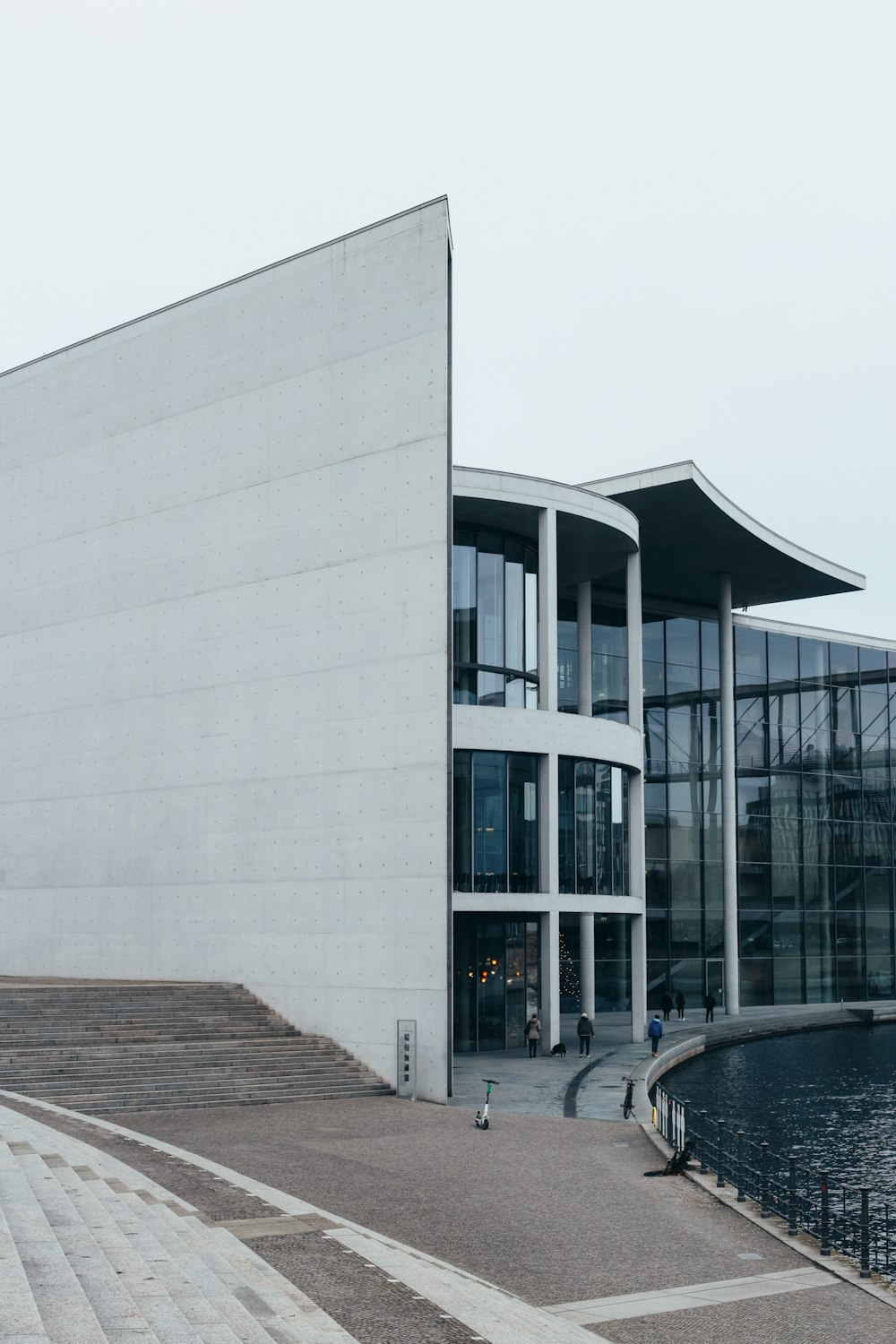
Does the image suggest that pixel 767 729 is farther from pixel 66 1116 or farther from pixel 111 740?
pixel 66 1116

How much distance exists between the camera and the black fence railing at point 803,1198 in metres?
15.3

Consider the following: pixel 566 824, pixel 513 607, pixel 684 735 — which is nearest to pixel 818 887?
pixel 684 735

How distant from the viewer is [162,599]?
122ft

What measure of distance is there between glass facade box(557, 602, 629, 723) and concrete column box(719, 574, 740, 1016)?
3968 millimetres

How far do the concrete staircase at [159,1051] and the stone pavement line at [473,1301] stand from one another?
1295cm

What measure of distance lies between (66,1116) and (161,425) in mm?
21093

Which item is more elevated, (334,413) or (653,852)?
(334,413)

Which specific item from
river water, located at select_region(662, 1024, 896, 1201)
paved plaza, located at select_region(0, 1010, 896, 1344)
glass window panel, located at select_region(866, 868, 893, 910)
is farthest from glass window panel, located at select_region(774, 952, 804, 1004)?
paved plaza, located at select_region(0, 1010, 896, 1344)

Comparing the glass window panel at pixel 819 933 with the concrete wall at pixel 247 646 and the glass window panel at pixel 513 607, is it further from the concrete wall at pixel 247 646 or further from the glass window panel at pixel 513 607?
the concrete wall at pixel 247 646

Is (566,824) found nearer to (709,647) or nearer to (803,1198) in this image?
(709,647)

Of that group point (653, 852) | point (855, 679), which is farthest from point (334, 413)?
point (855, 679)

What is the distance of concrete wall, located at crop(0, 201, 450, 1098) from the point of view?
103 feet

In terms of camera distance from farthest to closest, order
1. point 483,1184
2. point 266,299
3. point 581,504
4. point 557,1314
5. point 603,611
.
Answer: point 603,611, point 581,504, point 266,299, point 483,1184, point 557,1314

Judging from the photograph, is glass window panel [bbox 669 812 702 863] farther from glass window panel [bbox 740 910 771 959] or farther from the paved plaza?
the paved plaza
